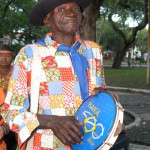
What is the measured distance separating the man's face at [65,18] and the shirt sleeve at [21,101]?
22 centimetres

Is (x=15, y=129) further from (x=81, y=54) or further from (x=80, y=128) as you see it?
(x=81, y=54)

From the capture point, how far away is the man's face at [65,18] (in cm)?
211

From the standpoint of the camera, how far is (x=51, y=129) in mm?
1910

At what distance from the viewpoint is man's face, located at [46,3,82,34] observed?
2109 mm

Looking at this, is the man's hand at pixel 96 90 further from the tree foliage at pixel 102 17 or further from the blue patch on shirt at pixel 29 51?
the tree foliage at pixel 102 17

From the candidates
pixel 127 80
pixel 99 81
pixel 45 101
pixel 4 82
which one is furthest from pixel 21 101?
pixel 127 80

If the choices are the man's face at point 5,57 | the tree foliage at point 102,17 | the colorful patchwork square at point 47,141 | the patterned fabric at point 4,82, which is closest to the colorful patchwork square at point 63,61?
the colorful patchwork square at point 47,141

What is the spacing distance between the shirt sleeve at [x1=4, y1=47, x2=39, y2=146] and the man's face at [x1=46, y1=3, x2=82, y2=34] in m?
0.22

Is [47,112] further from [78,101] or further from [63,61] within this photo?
[63,61]

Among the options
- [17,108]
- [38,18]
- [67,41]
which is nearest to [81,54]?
[67,41]

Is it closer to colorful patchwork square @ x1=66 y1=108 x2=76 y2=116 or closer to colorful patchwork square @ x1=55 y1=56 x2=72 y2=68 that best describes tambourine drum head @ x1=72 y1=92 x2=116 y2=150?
colorful patchwork square @ x1=66 y1=108 x2=76 y2=116

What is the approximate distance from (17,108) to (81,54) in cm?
48

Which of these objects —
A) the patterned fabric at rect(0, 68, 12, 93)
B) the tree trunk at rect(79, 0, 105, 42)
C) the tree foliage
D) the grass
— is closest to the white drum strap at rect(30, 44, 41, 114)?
the patterned fabric at rect(0, 68, 12, 93)

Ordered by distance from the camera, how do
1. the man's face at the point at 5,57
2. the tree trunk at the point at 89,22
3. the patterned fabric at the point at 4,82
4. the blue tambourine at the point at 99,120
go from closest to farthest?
the blue tambourine at the point at 99,120 → the patterned fabric at the point at 4,82 → the man's face at the point at 5,57 → the tree trunk at the point at 89,22
